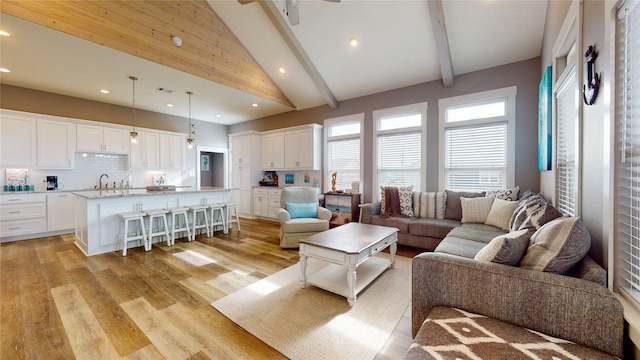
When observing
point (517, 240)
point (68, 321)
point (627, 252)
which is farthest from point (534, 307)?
point (68, 321)

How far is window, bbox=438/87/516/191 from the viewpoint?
3936mm

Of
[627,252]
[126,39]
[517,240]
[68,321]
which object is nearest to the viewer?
[627,252]

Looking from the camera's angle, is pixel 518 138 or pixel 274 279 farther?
pixel 518 138

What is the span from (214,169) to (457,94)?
7527 millimetres

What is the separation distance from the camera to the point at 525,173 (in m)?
3.82

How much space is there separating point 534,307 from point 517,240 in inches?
15.2

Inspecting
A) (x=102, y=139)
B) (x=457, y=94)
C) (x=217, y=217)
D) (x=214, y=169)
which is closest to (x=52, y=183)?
(x=102, y=139)

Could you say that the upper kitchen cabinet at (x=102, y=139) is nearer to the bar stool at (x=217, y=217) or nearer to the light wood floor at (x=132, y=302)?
the light wood floor at (x=132, y=302)

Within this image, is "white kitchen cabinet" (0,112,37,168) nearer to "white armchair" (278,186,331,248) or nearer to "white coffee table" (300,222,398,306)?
"white armchair" (278,186,331,248)

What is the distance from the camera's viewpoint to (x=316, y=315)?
6.97 feet

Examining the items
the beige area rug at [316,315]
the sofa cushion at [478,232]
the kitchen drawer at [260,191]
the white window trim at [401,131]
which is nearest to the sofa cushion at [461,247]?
the sofa cushion at [478,232]

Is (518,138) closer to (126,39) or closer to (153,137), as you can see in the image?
(126,39)

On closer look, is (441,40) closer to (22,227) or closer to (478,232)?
(478,232)

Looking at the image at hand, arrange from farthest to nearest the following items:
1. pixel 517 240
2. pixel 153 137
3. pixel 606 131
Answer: pixel 153 137 → pixel 517 240 → pixel 606 131
